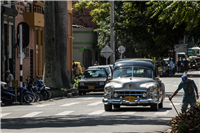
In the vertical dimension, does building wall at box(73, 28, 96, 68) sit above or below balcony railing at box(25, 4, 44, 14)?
below

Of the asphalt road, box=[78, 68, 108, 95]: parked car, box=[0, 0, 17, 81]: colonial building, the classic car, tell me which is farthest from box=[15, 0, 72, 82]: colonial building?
the classic car

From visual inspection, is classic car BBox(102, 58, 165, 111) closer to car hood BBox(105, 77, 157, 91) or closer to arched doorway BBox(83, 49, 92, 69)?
car hood BBox(105, 77, 157, 91)

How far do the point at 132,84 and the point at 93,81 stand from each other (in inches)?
455

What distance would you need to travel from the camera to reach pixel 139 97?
1720cm

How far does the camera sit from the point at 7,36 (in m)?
32.3

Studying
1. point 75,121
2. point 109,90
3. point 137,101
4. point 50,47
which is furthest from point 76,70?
point 75,121

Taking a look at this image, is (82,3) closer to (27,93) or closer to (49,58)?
(49,58)

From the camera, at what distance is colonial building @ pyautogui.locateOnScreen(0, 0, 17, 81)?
103 feet

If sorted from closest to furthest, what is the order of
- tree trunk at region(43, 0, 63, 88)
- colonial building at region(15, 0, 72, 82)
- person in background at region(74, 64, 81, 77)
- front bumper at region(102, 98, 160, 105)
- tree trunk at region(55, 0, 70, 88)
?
1. front bumper at region(102, 98, 160, 105)
2. tree trunk at region(43, 0, 63, 88)
3. tree trunk at region(55, 0, 70, 88)
4. colonial building at region(15, 0, 72, 82)
5. person in background at region(74, 64, 81, 77)

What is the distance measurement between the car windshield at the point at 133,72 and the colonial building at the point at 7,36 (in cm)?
1422

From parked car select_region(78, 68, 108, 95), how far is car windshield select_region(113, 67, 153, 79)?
955 centimetres

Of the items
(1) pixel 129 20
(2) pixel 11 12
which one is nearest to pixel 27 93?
(1) pixel 129 20

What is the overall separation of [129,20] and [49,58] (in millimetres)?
12028

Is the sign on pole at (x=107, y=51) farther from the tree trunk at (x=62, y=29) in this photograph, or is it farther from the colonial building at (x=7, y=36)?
the tree trunk at (x=62, y=29)
